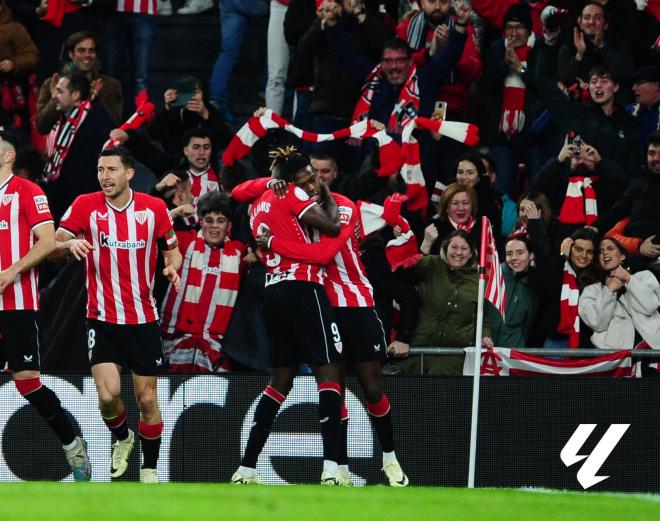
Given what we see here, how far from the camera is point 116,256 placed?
988 cm

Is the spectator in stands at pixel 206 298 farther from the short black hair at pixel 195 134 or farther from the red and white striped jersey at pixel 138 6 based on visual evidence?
the red and white striped jersey at pixel 138 6

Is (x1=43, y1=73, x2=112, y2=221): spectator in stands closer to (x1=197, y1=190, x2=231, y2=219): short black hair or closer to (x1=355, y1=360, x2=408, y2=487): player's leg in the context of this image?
(x1=197, y1=190, x2=231, y2=219): short black hair

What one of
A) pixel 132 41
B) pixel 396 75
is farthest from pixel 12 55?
pixel 396 75

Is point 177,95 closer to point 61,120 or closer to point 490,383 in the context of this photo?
point 61,120

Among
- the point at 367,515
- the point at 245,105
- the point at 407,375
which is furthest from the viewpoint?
the point at 245,105

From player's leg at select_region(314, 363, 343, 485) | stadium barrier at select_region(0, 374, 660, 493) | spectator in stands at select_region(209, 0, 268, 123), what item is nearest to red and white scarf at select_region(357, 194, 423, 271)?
stadium barrier at select_region(0, 374, 660, 493)

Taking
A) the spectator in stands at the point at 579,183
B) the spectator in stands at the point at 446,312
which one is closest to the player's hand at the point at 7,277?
the spectator in stands at the point at 446,312

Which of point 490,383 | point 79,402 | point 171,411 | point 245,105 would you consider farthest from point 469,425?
point 245,105

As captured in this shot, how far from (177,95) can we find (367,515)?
6818mm

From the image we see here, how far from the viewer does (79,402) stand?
11.0 meters

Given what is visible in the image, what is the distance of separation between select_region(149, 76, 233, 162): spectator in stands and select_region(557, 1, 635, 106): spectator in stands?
307 cm

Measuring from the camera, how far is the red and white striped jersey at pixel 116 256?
9828mm

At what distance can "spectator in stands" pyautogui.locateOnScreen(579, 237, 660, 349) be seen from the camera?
11102 millimetres

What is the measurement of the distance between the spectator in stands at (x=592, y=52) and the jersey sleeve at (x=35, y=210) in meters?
5.24
